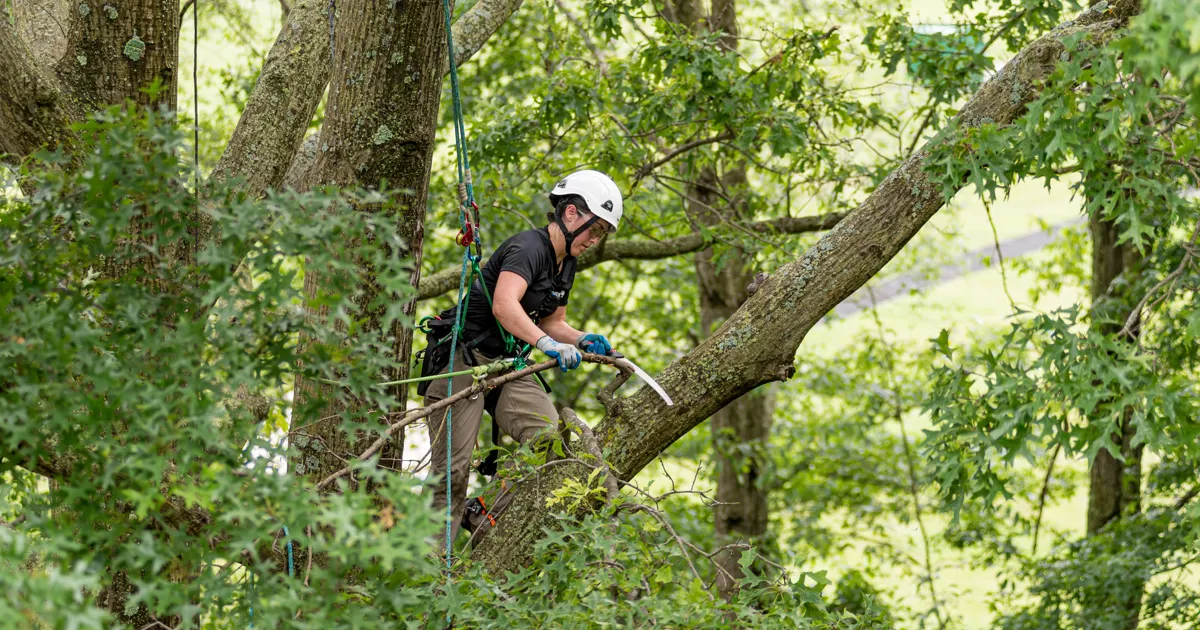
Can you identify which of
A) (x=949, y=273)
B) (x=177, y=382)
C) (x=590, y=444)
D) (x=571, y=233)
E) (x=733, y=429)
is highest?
(x=949, y=273)

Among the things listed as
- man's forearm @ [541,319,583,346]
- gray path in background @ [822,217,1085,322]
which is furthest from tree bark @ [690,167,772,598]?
man's forearm @ [541,319,583,346]

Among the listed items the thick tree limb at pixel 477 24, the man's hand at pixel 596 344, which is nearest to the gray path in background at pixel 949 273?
the thick tree limb at pixel 477 24

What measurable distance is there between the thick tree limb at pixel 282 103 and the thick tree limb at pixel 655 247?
1.64 meters

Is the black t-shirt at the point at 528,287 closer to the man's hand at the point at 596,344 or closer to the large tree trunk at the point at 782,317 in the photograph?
the man's hand at the point at 596,344

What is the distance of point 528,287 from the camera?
4.14m

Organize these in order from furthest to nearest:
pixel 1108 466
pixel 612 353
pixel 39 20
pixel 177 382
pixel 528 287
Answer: pixel 1108 466, pixel 528 287, pixel 39 20, pixel 612 353, pixel 177 382

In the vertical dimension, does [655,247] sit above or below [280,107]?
above

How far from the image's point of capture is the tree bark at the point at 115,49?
122 inches

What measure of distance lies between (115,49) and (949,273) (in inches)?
517

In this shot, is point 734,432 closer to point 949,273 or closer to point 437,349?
point 437,349

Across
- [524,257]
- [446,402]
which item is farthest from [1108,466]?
[446,402]

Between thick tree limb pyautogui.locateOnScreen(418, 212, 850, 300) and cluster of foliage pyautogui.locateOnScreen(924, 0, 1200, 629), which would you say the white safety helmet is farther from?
thick tree limb pyautogui.locateOnScreen(418, 212, 850, 300)

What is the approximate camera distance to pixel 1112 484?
8.24 m

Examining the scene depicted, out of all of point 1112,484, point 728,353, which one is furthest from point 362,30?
point 1112,484
